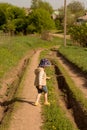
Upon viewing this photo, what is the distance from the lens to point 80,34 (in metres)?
47.2

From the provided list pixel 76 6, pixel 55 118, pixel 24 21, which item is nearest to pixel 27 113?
pixel 55 118

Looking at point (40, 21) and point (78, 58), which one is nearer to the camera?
point (78, 58)

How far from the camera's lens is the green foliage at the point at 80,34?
4656 centimetres

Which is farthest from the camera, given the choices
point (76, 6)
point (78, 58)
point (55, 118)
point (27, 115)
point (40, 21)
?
point (76, 6)

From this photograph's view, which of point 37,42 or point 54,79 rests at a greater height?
point 54,79

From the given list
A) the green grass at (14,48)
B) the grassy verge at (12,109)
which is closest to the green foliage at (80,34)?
the green grass at (14,48)

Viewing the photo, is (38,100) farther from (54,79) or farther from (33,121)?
(54,79)

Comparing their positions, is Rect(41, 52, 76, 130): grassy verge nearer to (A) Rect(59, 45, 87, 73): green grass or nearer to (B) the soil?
(B) the soil

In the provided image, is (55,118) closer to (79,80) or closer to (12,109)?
(12,109)

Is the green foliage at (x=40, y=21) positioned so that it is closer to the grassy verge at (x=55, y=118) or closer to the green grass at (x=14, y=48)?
the green grass at (x=14, y=48)

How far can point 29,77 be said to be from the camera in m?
20.4

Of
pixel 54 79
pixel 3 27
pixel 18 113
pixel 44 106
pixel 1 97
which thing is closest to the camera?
pixel 18 113

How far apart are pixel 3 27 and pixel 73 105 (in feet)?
194

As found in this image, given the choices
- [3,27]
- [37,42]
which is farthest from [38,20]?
[37,42]
